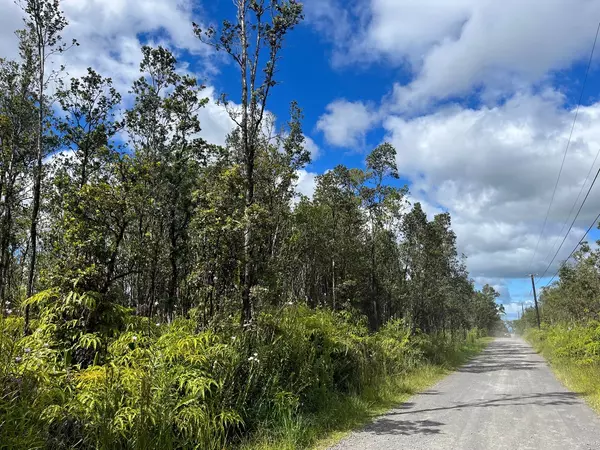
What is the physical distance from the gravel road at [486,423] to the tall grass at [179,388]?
0.75m

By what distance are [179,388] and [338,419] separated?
11.7 feet

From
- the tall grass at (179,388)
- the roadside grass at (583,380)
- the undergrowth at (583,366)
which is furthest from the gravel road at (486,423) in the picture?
the tall grass at (179,388)

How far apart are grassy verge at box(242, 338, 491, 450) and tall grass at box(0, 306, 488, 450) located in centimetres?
3

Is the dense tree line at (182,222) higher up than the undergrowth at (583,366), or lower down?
higher up

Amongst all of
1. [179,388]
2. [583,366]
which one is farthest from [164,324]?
[583,366]

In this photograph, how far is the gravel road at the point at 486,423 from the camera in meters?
6.19

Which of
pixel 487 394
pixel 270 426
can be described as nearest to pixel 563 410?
pixel 487 394

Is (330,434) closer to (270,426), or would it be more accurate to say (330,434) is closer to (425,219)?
(270,426)

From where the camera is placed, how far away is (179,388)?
207 inches

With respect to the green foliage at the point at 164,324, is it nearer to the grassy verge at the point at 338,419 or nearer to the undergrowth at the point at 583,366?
the grassy verge at the point at 338,419

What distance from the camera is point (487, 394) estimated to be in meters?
11.0

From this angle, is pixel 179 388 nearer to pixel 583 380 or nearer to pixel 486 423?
pixel 486 423

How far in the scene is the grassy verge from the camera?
19.2ft

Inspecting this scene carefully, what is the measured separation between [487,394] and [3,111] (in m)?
19.7
